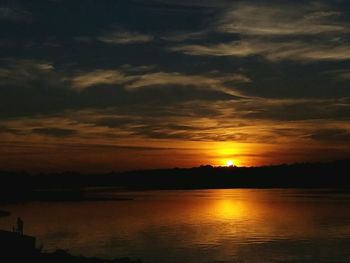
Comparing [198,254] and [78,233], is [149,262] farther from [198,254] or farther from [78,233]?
[78,233]

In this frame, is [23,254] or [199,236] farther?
[199,236]

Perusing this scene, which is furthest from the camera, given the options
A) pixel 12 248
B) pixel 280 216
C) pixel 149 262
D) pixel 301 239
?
pixel 280 216

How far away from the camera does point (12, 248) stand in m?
33.6

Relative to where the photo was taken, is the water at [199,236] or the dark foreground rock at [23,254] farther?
the water at [199,236]

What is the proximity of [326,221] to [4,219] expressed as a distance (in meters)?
43.0

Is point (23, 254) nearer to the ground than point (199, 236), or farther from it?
farther from it

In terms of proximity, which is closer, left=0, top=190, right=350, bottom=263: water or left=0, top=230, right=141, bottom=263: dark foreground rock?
left=0, top=230, right=141, bottom=263: dark foreground rock

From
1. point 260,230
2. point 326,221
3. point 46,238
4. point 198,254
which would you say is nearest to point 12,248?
point 198,254

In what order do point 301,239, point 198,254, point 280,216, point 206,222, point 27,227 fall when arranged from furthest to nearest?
point 280,216
point 206,222
point 27,227
point 301,239
point 198,254

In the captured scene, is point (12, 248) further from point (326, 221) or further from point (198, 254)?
point (326, 221)

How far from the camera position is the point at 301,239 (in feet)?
174

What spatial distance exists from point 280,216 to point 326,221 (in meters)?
9.87

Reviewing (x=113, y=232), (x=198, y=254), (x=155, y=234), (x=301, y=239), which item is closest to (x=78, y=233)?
(x=113, y=232)

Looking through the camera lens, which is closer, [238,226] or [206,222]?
[238,226]
